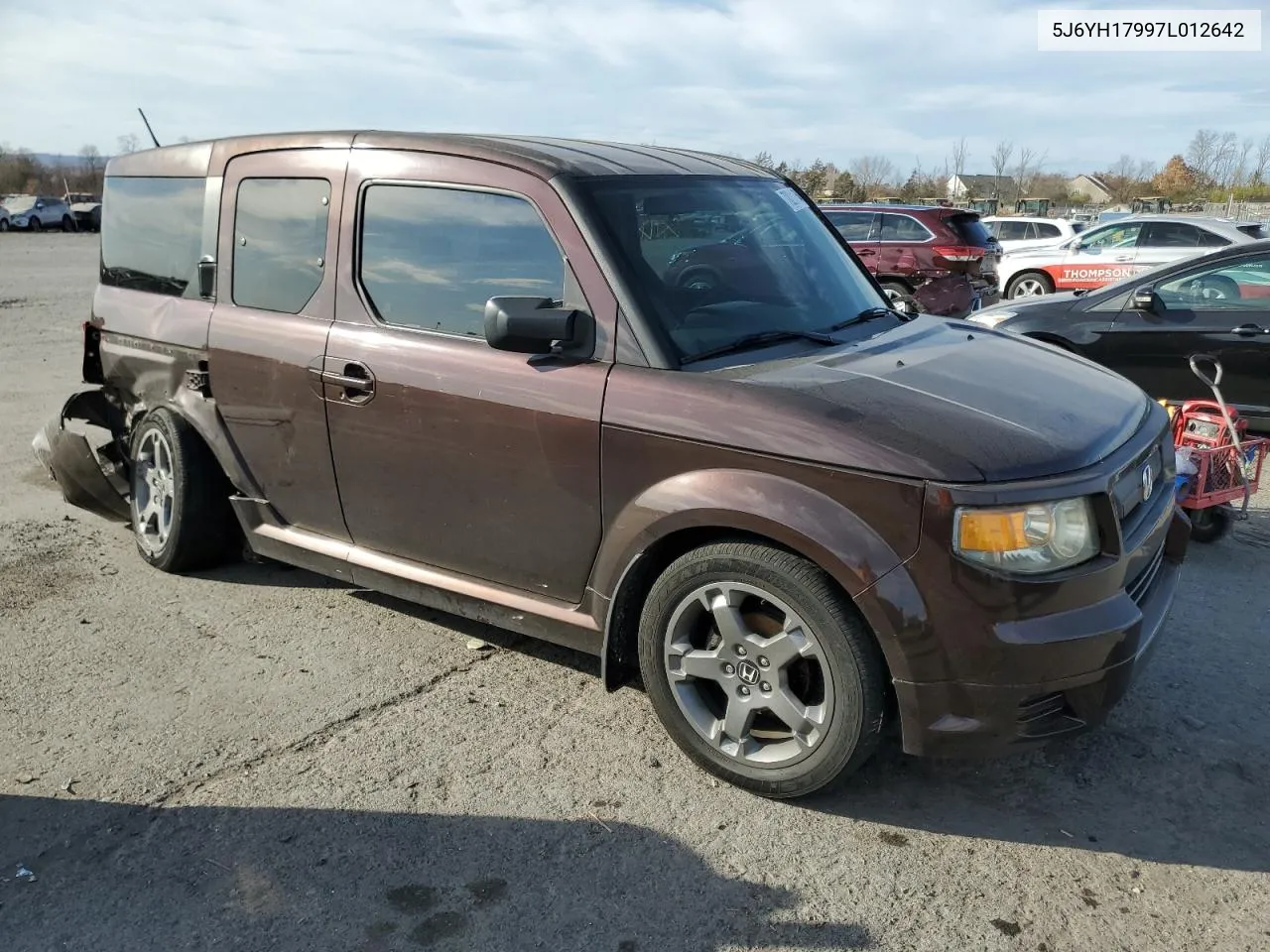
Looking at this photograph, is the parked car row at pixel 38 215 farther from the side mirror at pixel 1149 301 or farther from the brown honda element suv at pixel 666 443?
the brown honda element suv at pixel 666 443

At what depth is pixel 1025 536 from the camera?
9.27ft

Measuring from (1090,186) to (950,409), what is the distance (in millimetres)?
93482

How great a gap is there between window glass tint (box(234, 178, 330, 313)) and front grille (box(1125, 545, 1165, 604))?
124 inches

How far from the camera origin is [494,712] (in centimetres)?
380

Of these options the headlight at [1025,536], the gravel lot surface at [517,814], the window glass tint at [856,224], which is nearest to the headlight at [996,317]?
the gravel lot surface at [517,814]

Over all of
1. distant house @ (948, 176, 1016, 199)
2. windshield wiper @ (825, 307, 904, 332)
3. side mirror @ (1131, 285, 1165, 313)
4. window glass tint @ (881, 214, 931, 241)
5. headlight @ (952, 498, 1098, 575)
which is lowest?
headlight @ (952, 498, 1098, 575)

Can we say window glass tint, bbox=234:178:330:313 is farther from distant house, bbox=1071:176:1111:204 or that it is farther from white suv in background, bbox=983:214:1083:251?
distant house, bbox=1071:176:1111:204

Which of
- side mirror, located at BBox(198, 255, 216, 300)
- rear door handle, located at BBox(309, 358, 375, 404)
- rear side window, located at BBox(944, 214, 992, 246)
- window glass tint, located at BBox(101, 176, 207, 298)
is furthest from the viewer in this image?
rear side window, located at BBox(944, 214, 992, 246)

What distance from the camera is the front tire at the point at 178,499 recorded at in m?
4.80

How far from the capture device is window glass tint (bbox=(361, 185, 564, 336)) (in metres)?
3.62

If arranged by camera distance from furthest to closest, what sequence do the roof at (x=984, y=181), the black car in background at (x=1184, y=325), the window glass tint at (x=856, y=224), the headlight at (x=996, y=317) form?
1. the roof at (x=984, y=181)
2. the window glass tint at (x=856, y=224)
3. the headlight at (x=996, y=317)
4. the black car in background at (x=1184, y=325)

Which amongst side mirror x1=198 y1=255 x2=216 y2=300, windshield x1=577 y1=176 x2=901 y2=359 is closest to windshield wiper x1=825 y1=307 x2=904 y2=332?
windshield x1=577 y1=176 x2=901 y2=359

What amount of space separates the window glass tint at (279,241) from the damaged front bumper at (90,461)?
1.55 meters

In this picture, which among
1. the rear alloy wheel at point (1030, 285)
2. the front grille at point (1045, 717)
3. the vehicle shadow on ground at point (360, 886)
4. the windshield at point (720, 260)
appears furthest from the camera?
the rear alloy wheel at point (1030, 285)
